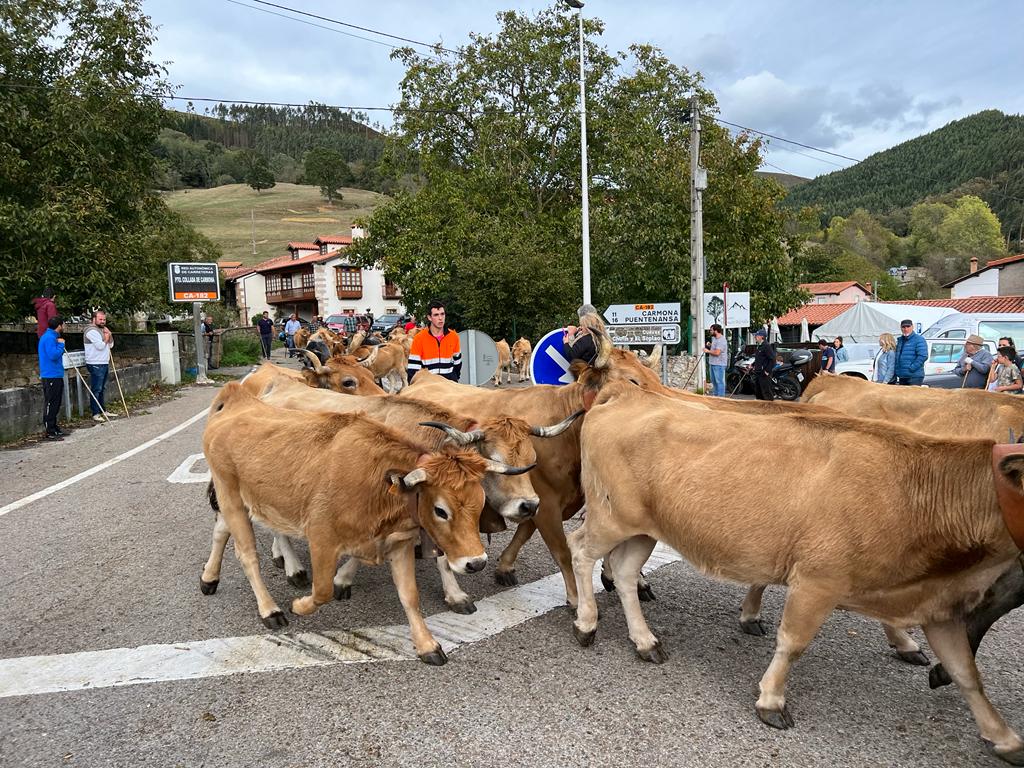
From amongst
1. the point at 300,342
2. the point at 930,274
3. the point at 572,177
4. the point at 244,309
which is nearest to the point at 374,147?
the point at 244,309

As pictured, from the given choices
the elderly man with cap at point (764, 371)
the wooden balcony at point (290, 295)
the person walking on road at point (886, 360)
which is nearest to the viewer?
the person walking on road at point (886, 360)

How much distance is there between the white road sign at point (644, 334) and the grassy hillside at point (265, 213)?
83649 millimetres

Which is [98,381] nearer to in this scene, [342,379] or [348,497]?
[342,379]

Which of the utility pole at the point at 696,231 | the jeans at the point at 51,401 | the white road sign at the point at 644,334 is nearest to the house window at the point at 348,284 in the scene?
the utility pole at the point at 696,231

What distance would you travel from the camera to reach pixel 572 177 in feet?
106

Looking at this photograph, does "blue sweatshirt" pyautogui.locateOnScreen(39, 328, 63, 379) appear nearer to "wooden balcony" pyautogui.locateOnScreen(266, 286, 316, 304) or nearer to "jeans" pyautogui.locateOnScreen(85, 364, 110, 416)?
"jeans" pyautogui.locateOnScreen(85, 364, 110, 416)

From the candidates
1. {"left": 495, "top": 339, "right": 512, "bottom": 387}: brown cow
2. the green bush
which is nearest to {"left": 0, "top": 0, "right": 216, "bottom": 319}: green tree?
{"left": 495, "top": 339, "right": 512, "bottom": 387}: brown cow

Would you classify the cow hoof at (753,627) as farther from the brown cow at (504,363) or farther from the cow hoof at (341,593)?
the brown cow at (504,363)

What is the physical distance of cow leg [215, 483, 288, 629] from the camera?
15.0ft

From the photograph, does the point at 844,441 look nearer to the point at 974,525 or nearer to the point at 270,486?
the point at 974,525

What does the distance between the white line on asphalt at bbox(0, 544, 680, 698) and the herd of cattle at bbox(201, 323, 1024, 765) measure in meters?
0.22

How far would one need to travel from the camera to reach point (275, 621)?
4.52m

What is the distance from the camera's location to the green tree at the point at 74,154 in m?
17.4

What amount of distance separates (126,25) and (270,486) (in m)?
20.2
